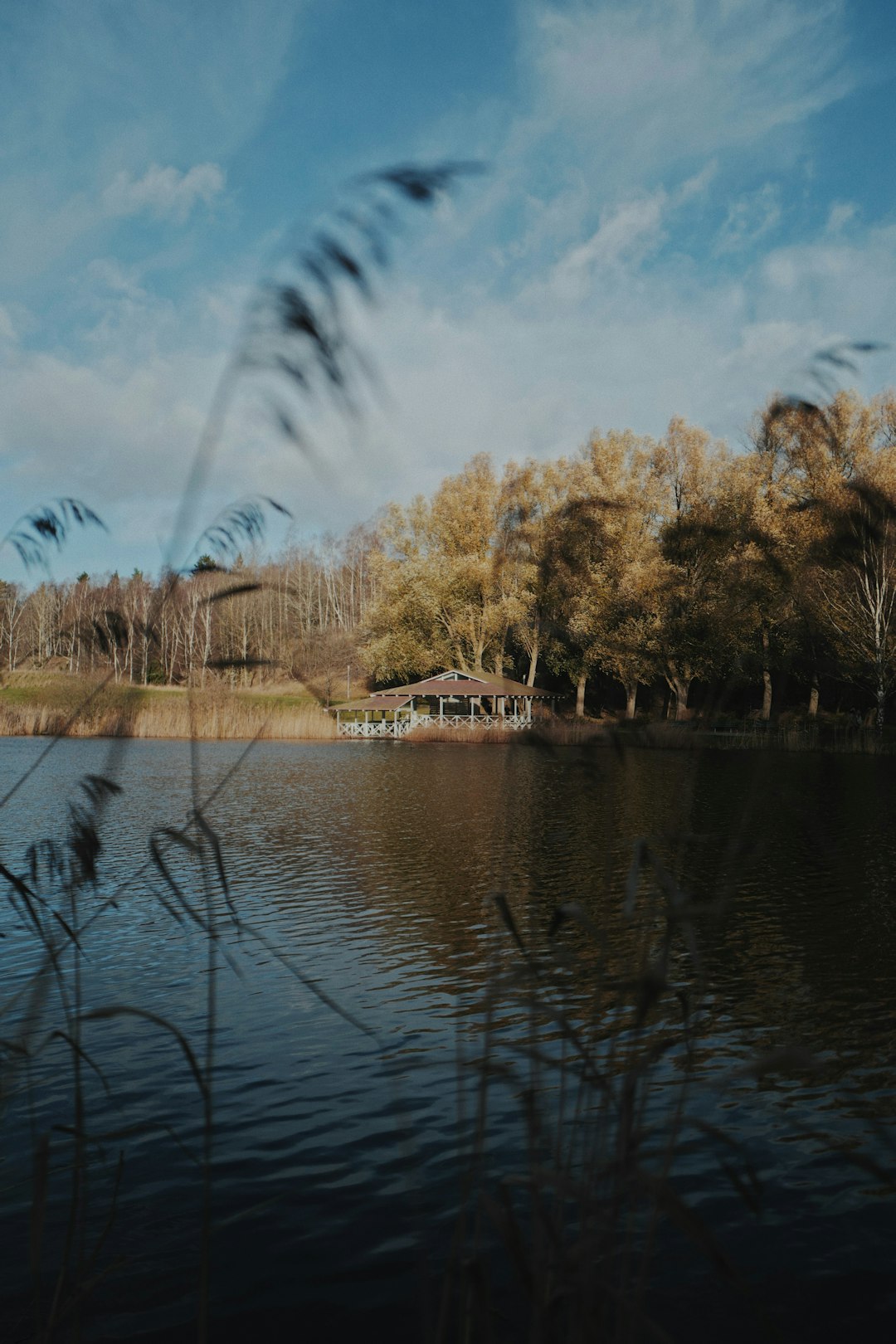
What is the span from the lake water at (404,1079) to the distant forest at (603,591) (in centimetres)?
62

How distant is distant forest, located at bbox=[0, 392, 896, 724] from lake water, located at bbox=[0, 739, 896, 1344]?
617 millimetres

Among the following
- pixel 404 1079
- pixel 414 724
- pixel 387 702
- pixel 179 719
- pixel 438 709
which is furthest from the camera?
pixel 438 709

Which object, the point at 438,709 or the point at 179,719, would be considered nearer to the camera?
the point at 179,719

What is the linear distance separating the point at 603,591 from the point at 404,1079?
2.84m

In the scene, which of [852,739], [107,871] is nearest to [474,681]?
[852,739]

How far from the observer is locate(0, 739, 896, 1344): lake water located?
132 inches

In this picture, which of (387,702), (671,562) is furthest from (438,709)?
(671,562)

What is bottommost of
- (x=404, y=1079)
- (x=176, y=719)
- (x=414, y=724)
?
(x=404, y=1079)

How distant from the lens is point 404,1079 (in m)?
5.32

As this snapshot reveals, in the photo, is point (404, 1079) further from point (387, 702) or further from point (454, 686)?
point (387, 702)

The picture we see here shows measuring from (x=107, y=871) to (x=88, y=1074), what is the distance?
20.2 ft

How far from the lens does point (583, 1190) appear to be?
163cm

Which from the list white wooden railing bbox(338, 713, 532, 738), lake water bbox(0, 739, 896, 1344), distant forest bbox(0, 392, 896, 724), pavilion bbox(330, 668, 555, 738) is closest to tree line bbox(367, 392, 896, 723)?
distant forest bbox(0, 392, 896, 724)

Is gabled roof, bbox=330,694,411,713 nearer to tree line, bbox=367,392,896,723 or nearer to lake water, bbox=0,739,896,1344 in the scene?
tree line, bbox=367,392,896,723
